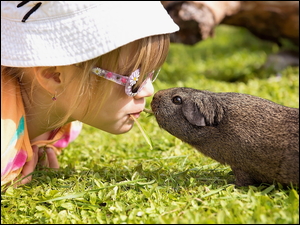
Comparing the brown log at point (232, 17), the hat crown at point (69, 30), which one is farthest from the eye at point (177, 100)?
the brown log at point (232, 17)

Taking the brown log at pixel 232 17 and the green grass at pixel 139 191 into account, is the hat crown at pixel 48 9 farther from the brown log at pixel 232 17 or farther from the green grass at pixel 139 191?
the brown log at pixel 232 17

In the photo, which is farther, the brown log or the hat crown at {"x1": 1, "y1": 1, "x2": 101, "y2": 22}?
the brown log

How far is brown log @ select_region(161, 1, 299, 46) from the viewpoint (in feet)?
16.4

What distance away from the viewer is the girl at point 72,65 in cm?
217

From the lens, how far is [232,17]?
18.8 ft

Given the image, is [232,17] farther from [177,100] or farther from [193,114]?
[193,114]

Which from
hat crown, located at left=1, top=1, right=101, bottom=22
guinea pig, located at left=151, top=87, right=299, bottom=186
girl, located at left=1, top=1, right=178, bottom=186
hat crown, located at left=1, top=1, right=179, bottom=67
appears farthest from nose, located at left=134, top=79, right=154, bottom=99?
hat crown, located at left=1, top=1, right=101, bottom=22

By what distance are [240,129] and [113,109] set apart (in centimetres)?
80

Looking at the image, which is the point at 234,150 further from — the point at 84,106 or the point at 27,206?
the point at 27,206

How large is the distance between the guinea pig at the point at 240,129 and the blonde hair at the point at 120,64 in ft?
1.19

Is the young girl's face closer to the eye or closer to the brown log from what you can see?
the eye

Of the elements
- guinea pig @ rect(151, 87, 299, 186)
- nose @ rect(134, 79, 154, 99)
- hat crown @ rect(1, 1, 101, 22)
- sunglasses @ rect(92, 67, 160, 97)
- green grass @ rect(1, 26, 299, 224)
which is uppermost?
hat crown @ rect(1, 1, 101, 22)

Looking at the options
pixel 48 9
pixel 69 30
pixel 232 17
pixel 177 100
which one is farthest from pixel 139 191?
pixel 232 17

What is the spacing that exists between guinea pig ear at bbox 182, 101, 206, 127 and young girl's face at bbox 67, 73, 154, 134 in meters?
0.26
